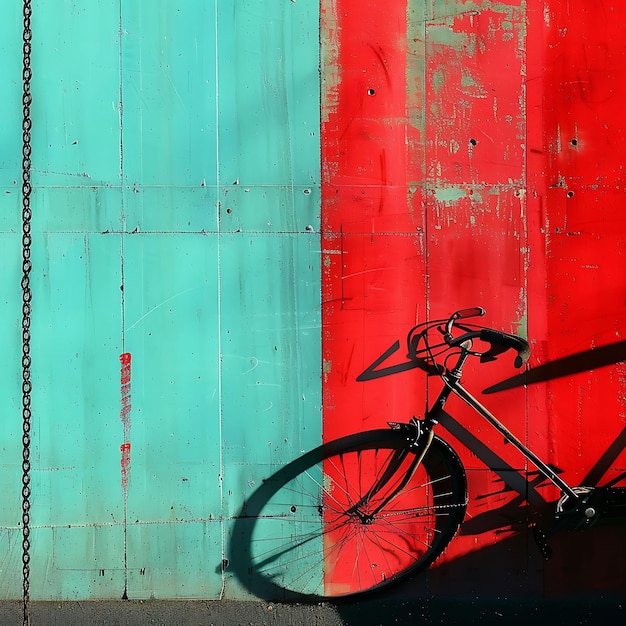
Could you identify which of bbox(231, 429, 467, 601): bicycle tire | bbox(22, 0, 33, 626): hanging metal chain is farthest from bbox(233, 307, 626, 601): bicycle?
bbox(22, 0, 33, 626): hanging metal chain

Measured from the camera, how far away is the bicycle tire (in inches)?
150

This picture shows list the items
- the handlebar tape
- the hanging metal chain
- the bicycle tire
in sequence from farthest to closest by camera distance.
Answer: the bicycle tire
the hanging metal chain
the handlebar tape

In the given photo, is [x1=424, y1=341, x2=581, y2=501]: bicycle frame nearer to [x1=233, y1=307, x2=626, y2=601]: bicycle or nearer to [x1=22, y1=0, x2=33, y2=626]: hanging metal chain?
[x1=233, y1=307, x2=626, y2=601]: bicycle

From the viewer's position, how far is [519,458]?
3.84 metres

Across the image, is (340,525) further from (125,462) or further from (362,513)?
(125,462)

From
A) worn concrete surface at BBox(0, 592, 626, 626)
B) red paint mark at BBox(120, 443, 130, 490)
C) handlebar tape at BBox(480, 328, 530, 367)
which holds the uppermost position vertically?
handlebar tape at BBox(480, 328, 530, 367)

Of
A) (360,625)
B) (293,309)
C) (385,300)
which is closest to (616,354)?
(385,300)

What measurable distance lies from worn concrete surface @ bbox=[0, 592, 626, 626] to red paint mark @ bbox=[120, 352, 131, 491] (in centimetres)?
100

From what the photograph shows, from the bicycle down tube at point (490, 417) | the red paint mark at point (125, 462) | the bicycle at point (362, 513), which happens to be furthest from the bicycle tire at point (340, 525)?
the red paint mark at point (125, 462)

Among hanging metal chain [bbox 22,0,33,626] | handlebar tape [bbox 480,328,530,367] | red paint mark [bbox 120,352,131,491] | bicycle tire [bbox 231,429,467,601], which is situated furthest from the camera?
bicycle tire [bbox 231,429,467,601]

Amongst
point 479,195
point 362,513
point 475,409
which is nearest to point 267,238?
point 479,195

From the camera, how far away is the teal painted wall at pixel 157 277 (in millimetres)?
3627

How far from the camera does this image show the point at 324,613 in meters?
3.84

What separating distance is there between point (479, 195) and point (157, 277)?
2307 mm
